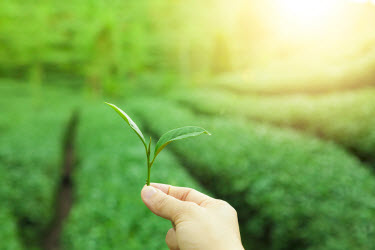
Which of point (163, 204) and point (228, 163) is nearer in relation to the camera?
point (163, 204)

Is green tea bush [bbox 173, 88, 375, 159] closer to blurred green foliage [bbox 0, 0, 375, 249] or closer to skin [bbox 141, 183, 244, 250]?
blurred green foliage [bbox 0, 0, 375, 249]

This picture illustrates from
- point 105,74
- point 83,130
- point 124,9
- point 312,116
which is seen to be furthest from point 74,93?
point 312,116

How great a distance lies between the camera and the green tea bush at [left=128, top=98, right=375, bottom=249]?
2.94m

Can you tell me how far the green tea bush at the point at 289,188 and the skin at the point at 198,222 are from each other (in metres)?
2.30

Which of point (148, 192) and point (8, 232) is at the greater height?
point (148, 192)

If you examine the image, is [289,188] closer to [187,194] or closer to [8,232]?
[187,194]

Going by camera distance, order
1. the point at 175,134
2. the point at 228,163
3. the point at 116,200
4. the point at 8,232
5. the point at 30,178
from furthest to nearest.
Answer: the point at 228,163 < the point at 30,178 < the point at 116,200 < the point at 8,232 < the point at 175,134

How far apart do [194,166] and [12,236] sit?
3.00 meters

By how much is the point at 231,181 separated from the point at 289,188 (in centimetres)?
91

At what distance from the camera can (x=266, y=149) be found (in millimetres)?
4656

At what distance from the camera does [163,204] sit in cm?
108

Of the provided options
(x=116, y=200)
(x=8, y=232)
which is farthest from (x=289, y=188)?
(x=8, y=232)

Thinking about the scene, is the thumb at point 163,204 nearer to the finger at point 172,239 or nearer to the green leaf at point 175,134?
the finger at point 172,239

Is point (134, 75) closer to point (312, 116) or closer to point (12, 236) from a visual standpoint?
point (312, 116)
